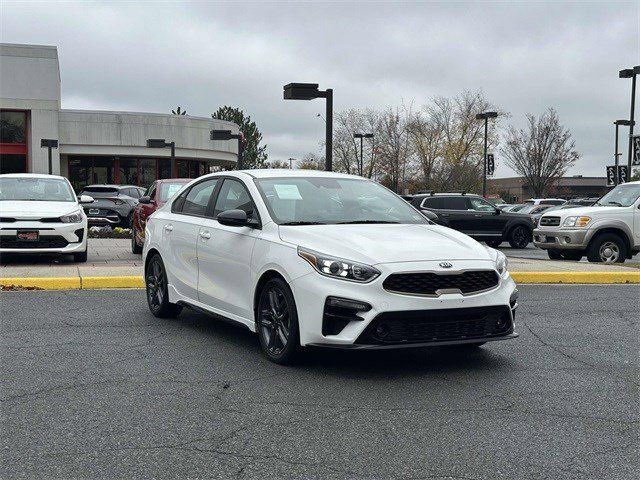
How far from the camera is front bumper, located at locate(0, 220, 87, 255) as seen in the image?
13.6m

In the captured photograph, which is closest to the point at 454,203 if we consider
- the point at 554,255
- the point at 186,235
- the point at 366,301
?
the point at 554,255

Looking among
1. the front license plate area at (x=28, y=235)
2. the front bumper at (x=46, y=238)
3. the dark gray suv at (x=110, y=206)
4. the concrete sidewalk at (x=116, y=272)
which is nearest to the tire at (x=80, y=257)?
the concrete sidewalk at (x=116, y=272)

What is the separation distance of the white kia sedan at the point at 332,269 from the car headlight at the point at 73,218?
658cm

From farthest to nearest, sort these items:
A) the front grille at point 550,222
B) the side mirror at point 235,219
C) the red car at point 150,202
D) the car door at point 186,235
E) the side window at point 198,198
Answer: the front grille at point 550,222, the red car at point 150,202, the side window at point 198,198, the car door at point 186,235, the side mirror at point 235,219

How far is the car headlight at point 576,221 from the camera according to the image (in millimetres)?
16328

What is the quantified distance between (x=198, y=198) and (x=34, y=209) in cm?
678

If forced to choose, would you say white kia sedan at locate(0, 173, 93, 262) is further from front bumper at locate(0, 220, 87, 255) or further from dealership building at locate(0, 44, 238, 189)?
dealership building at locate(0, 44, 238, 189)

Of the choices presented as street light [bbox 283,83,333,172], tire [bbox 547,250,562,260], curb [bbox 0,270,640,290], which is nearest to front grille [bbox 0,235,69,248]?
curb [bbox 0,270,640,290]

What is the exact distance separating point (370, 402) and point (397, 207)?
2.60m

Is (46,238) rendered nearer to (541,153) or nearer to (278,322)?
(278,322)

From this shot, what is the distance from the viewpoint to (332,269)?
19.7 ft

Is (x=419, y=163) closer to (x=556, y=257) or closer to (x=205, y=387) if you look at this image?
(x=556, y=257)

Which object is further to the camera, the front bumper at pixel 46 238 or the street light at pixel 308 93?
the street light at pixel 308 93

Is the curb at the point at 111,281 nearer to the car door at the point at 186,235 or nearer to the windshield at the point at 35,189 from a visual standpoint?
the car door at the point at 186,235
